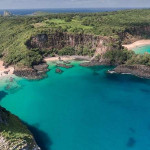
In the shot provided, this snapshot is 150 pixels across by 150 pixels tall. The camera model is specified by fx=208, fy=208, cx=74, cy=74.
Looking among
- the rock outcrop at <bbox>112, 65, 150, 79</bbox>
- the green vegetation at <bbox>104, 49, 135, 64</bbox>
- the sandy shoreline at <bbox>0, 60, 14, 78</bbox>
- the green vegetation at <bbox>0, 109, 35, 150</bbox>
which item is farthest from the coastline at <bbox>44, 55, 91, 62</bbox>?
the green vegetation at <bbox>0, 109, 35, 150</bbox>

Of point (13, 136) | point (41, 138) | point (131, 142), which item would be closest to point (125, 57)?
point (131, 142)

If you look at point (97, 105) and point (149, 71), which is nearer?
point (97, 105)

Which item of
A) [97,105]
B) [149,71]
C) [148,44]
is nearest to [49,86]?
[97,105]

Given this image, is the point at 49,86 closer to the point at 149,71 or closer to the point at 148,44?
the point at 149,71

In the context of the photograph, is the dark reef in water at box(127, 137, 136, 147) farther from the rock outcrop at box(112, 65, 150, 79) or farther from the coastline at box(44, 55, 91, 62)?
the coastline at box(44, 55, 91, 62)

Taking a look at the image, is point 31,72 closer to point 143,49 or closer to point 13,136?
point 13,136
